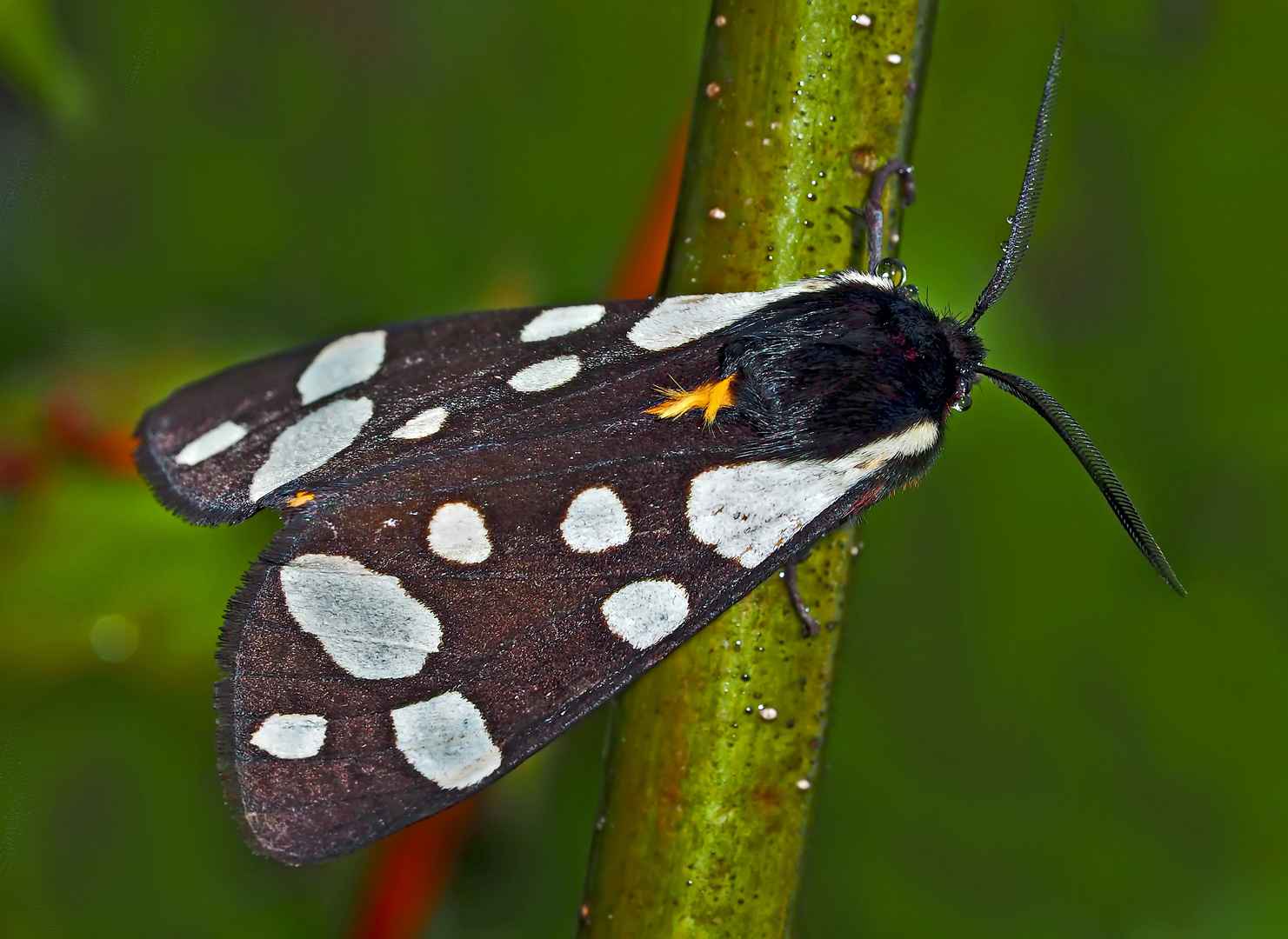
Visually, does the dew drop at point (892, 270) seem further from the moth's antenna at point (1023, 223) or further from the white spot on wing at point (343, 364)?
the white spot on wing at point (343, 364)

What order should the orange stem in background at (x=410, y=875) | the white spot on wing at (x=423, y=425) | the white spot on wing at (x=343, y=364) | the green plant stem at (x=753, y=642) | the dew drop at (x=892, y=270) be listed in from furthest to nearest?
the orange stem in background at (x=410, y=875), the white spot on wing at (x=343, y=364), the white spot on wing at (x=423, y=425), the dew drop at (x=892, y=270), the green plant stem at (x=753, y=642)

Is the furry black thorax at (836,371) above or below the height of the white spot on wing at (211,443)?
above

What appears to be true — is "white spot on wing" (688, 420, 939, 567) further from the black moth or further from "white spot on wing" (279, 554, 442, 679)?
"white spot on wing" (279, 554, 442, 679)

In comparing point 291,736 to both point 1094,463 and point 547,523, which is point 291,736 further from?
point 1094,463

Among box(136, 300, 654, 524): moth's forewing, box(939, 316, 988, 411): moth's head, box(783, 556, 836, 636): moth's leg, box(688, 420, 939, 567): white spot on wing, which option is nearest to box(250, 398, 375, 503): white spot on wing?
box(136, 300, 654, 524): moth's forewing

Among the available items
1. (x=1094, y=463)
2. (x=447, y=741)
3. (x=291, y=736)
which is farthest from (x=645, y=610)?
(x=1094, y=463)

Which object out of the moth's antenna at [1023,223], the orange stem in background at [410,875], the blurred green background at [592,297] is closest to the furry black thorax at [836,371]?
the moth's antenna at [1023,223]

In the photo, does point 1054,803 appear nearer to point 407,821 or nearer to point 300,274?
point 407,821

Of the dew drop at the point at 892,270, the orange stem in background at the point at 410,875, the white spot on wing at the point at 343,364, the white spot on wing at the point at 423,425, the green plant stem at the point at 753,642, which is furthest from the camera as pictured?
the orange stem in background at the point at 410,875
